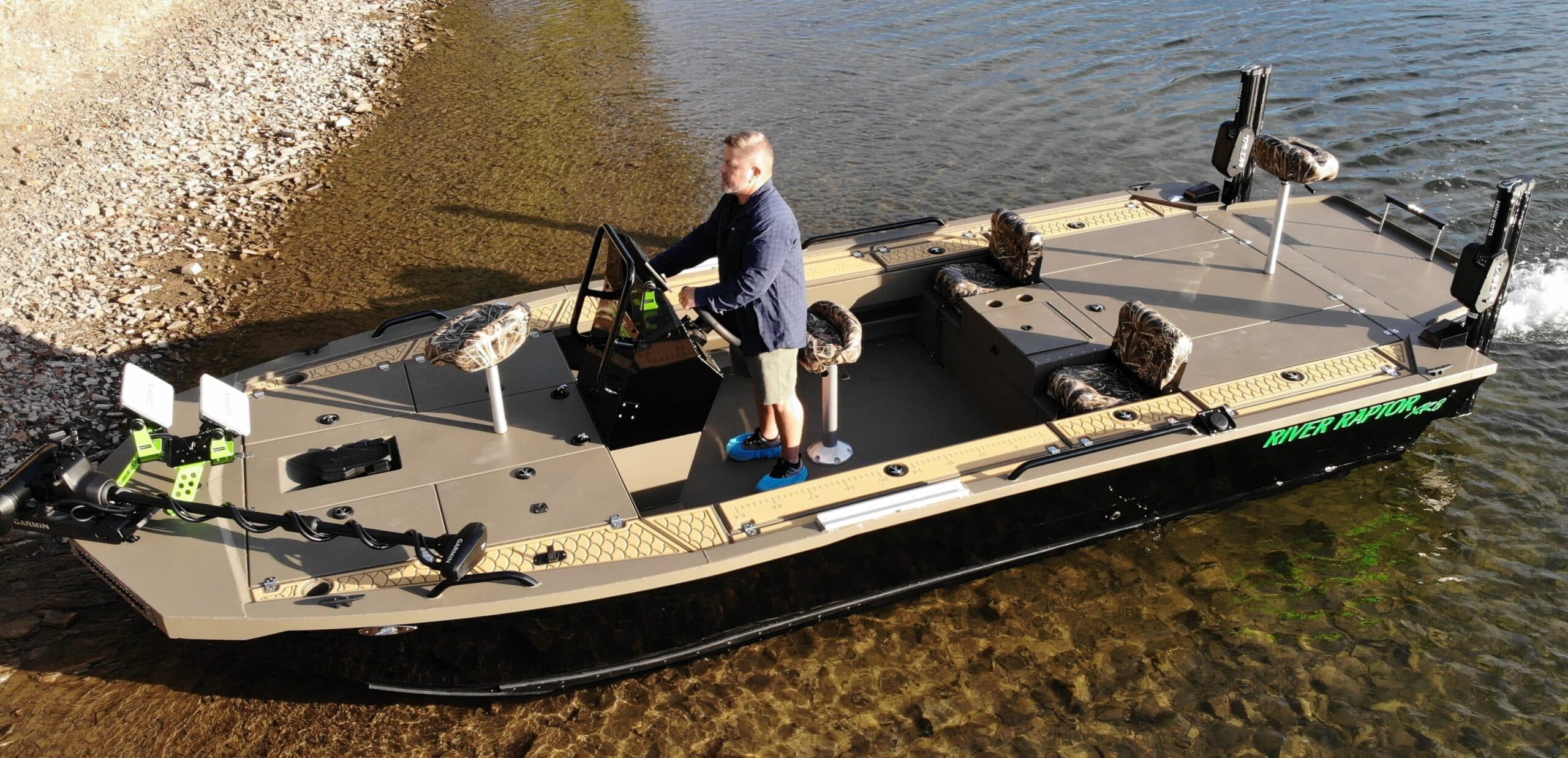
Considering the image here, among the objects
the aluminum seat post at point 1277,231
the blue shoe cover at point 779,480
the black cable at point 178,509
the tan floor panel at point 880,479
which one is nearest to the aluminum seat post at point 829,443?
the blue shoe cover at point 779,480

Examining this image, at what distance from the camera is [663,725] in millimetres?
4617

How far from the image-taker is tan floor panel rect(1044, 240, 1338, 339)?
18.2 ft

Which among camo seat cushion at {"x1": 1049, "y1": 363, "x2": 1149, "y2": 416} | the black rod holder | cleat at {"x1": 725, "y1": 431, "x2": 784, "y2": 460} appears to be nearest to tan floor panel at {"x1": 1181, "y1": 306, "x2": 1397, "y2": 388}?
camo seat cushion at {"x1": 1049, "y1": 363, "x2": 1149, "y2": 416}

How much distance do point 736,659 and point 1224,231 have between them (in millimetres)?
3740

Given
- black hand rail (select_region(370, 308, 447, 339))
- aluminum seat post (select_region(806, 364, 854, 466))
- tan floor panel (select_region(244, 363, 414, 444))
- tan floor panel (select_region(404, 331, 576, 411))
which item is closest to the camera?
tan floor panel (select_region(244, 363, 414, 444))

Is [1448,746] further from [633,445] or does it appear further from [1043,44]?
[1043,44]

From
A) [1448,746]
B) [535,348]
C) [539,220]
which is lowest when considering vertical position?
[1448,746]

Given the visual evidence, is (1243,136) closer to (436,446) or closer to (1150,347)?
(1150,347)

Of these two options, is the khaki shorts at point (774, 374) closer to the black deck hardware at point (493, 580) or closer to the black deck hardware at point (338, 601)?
the black deck hardware at point (493, 580)

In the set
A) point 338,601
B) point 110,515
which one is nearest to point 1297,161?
point 338,601

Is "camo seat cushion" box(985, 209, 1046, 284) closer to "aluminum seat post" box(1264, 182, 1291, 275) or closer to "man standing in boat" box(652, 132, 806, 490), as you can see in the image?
"aluminum seat post" box(1264, 182, 1291, 275)

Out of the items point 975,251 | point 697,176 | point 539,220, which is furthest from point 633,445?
point 697,176

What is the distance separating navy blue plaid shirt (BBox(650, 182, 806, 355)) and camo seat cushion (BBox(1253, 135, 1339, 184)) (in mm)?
2908

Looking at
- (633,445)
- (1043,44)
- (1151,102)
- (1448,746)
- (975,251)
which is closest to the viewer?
(1448,746)
